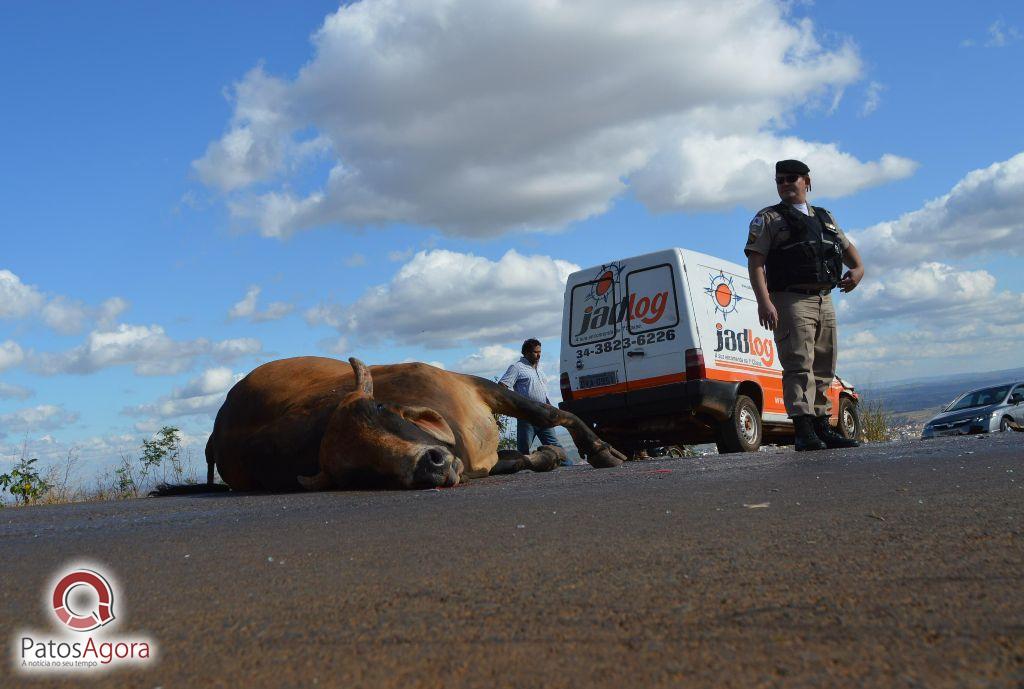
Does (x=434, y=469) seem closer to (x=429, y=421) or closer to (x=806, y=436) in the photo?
(x=429, y=421)

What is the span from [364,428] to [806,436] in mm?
3686

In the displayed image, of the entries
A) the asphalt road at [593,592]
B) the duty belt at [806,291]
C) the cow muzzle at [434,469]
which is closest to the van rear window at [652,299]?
the duty belt at [806,291]

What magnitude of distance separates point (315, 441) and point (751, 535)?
4.86 metres

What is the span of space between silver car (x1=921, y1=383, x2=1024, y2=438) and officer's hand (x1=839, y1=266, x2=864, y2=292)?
12820 mm

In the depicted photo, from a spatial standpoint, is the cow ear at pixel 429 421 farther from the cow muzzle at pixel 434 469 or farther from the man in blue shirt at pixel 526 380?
the man in blue shirt at pixel 526 380

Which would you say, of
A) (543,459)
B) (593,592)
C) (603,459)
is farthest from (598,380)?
(593,592)

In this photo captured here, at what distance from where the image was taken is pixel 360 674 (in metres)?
1.79

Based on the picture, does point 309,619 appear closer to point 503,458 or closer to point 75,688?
point 75,688

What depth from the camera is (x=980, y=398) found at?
2155 centimetres

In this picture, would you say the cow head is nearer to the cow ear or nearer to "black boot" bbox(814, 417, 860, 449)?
the cow ear

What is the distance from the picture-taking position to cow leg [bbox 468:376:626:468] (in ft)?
29.3

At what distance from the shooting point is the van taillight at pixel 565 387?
13.0m

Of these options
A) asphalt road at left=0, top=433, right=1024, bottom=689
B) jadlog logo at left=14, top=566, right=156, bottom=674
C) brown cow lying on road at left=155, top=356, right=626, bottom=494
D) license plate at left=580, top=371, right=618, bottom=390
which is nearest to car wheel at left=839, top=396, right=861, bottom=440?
license plate at left=580, top=371, right=618, bottom=390

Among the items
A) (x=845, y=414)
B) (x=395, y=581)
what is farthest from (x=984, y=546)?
(x=845, y=414)
